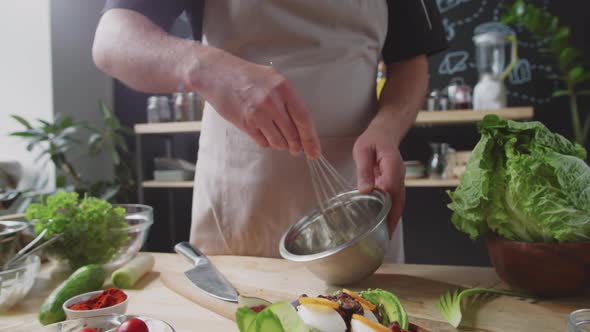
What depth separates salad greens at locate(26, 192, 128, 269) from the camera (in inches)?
38.2

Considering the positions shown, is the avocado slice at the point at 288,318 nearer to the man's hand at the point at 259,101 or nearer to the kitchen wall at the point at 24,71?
the man's hand at the point at 259,101

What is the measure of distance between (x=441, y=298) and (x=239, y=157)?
59 cm

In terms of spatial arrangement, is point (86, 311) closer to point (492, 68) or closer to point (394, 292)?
point (394, 292)

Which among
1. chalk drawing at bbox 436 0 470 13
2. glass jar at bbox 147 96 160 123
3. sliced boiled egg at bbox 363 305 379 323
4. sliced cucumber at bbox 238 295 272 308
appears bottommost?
sliced cucumber at bbox 238 295 272 308

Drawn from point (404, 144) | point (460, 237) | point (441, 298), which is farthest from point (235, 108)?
point (460, 237)

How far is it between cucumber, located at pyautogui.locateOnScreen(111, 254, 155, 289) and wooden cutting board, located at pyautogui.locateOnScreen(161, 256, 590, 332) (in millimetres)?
42

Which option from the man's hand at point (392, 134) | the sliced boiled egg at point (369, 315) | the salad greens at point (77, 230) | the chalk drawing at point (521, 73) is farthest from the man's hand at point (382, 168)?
the chalk drawing at point (521, 73)

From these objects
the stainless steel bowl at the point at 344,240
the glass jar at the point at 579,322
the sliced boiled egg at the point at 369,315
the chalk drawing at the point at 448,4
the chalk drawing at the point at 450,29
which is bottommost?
the sliced boiled egg at the point at 369,315

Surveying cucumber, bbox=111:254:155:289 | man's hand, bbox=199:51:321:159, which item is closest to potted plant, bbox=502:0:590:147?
man's hand, bbox=199:51:321:159

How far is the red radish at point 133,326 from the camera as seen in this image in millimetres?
558

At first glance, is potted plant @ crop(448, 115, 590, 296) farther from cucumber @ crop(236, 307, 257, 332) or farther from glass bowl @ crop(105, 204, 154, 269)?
glass bowl @ crop(105, 204, 154, 269)

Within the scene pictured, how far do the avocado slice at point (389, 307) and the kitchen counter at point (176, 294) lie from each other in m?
0.23

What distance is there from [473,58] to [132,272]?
8.25 ft

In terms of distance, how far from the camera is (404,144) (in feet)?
9.42
